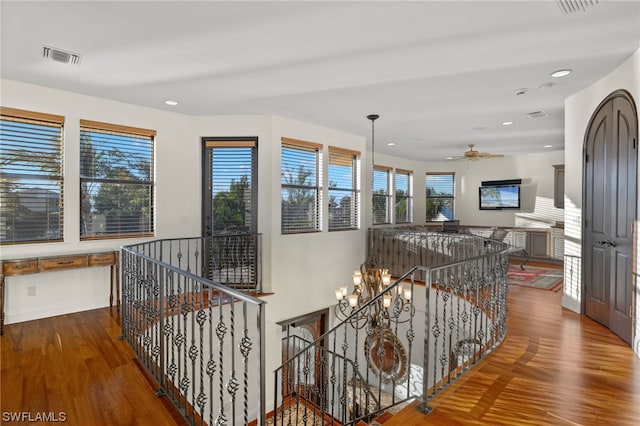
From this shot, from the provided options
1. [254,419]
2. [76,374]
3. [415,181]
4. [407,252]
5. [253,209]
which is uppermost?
A: [415,181]

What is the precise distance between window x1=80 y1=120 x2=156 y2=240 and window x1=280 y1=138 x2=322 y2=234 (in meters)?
2.09

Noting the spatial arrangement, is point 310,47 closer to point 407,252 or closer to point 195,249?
point 195,249

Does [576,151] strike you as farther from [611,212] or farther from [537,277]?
[537,277]

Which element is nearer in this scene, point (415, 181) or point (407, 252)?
point (407, 252)

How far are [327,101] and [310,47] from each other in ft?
5.30

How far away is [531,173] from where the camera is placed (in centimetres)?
902

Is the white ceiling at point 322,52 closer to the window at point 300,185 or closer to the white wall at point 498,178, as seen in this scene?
the window at point 300,185

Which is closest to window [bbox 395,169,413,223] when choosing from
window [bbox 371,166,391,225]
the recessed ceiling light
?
window [bbox 371,166,391,225]

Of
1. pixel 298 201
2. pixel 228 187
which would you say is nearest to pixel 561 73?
pixel 298 201

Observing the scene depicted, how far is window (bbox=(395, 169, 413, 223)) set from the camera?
970cm

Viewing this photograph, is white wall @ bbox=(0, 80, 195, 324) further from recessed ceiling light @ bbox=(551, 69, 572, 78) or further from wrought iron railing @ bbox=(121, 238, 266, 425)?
recessed ceiling light @ bbox=(551, 69, 572, 78)

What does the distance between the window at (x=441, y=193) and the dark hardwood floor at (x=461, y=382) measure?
259 inches

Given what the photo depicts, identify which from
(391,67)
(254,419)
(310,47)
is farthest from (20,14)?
(254,419)

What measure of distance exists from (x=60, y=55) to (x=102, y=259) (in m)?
2.47
